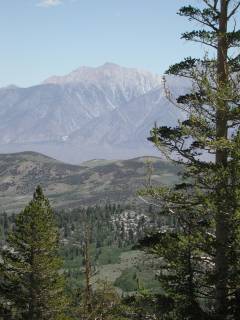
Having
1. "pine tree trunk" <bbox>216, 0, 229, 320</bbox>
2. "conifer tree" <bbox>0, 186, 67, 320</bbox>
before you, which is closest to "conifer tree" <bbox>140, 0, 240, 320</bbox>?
"pine tree trunk" <bbox>216, 0, 229, 320</bbox>

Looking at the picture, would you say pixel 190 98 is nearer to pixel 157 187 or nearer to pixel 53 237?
pixel 157 187

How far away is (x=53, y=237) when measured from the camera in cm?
4906

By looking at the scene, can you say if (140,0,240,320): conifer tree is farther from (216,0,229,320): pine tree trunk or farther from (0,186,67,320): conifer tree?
(0,186,67,320): conifer tree

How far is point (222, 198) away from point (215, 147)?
2.34m

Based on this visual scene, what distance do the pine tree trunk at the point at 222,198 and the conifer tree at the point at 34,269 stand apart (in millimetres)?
26888

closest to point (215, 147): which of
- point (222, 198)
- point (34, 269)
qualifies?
point (222, 198)

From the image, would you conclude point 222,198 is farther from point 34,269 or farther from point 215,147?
point 34,269

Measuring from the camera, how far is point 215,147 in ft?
74.7

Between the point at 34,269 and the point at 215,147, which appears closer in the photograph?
the point at 215,147

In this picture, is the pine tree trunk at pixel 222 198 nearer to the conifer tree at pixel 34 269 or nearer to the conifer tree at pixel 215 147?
the conifer tree at pixel 215 147

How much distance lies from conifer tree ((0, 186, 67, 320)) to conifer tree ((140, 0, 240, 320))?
25.2 meters

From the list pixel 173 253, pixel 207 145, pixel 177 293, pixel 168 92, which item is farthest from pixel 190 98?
pixel 177 293

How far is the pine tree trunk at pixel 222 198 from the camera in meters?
22.1

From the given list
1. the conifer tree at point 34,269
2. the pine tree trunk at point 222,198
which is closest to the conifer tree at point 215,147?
the pine tree trunk at point 222,198
